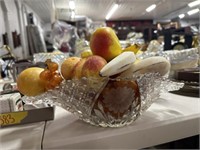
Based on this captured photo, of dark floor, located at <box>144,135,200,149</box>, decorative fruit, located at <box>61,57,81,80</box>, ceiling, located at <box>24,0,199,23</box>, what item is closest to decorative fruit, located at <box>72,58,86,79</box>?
decorative fruit, located at <box>61,57,81,80</box>

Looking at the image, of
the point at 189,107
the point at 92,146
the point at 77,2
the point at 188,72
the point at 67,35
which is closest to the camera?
the point at 92,146

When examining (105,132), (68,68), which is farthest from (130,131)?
(68,68)

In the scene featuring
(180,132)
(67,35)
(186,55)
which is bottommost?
(180,132)

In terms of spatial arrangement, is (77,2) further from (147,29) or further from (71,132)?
(147,29)

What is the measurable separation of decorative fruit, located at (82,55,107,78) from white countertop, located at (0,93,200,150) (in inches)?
3.7

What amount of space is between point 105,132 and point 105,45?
141mm

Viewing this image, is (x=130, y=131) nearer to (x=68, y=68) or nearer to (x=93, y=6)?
(x=68, y=68)

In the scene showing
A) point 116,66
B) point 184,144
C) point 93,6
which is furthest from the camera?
point 93,6

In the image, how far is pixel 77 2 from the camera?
0.83m

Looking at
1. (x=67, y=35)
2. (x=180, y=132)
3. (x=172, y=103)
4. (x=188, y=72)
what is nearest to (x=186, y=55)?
(x=188, y=72)

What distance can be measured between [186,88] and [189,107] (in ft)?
0.34

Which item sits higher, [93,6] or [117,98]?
[93,6]

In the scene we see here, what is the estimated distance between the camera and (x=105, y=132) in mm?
316

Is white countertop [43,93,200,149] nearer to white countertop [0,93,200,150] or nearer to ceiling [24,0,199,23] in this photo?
white countertop [0,93,200,150]
